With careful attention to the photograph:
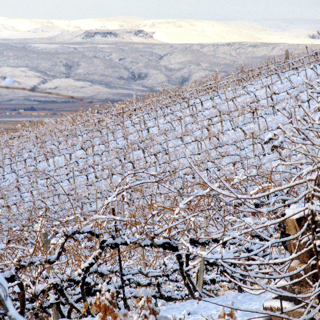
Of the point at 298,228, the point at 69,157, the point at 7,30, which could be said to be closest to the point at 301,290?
the point at 298,228

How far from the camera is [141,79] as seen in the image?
452 feet

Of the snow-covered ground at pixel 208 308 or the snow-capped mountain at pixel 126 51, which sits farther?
the snow-capped mountain at pixel 126 51

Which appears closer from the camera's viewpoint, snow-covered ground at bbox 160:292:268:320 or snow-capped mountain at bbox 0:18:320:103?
snow-covered ground at bbox 160:292:268:320

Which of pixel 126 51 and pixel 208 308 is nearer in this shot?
pixel 208 308

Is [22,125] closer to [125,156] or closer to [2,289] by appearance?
[125,156]

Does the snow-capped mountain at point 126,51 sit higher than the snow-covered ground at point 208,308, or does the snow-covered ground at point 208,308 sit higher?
the snow-capped mountain at point 126,51

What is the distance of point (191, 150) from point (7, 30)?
17445 centimetres

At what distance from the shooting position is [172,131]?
1853 cm

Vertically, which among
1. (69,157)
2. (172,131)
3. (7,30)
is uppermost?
(7,30)

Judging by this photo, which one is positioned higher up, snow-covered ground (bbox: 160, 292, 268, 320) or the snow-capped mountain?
the snow-capped mountain

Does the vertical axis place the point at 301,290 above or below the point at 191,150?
above

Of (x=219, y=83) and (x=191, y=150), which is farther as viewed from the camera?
(x=219, y=83)

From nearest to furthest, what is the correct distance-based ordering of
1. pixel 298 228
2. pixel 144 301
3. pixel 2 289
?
1. pixel 2 289
2. pixel 298 228
3. pixel 144 301

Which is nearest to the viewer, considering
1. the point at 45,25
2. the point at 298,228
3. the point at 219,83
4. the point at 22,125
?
the point at 298,228
